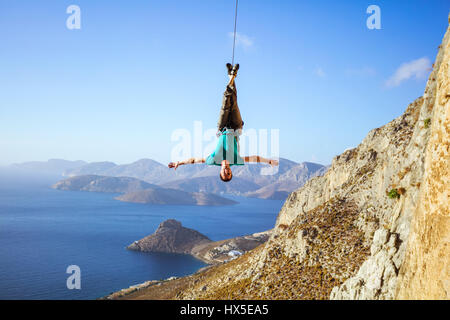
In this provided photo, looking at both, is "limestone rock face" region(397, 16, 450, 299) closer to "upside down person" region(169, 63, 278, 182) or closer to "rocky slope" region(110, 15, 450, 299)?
"rocky slope" region(110, 15, 450, 299)

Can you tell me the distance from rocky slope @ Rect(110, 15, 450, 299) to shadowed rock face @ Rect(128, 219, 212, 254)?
284 ft

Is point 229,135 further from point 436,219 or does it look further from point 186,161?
point 436,219

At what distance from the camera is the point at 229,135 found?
7.00 meters

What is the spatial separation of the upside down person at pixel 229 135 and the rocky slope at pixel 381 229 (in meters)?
4.17

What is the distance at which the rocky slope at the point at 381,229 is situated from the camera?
721 cm

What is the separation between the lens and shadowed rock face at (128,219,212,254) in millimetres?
120938

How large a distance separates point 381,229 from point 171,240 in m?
122

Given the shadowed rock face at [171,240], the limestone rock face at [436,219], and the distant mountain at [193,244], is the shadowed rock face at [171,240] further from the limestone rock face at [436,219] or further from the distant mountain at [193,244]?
the limestone rock face at [436,219]

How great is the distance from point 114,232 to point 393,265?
137394 millimetres

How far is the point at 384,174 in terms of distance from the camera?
23750mm

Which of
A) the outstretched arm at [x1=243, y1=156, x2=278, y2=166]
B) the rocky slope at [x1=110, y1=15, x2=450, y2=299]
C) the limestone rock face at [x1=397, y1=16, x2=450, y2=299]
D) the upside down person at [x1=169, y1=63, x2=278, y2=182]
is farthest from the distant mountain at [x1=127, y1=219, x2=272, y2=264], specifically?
the upside down person at [x1=169, y1=63, x2=278, y2=182]
